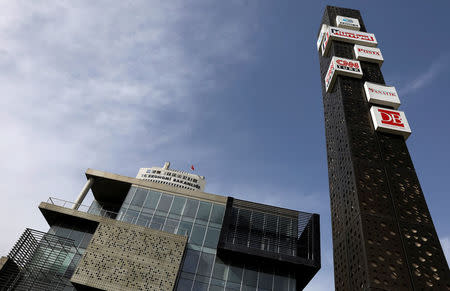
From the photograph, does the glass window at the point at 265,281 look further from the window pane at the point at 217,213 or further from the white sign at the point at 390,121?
the white sign at the point at 390,121

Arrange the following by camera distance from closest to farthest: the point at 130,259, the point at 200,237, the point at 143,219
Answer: the point at 130,259, the point at 200,237, the point at 143,219

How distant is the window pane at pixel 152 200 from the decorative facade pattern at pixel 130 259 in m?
2.90

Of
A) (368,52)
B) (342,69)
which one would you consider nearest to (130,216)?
(342,69)

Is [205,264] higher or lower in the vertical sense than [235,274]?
higher

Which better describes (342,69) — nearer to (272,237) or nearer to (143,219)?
(272,237)

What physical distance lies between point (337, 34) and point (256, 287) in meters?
28.1

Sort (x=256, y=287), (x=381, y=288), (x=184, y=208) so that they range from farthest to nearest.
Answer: (x=184, y=208) → (x=256, y=287) → (x=381, y=288)

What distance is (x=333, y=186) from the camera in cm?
2488

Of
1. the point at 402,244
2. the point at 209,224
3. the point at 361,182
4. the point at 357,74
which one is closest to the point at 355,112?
the point at 357,74

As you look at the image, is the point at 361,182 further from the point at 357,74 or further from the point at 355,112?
the point at 357,74

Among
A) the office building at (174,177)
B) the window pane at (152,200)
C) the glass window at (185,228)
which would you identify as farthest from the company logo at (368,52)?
the office building at (174,177)

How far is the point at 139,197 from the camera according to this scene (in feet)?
87.5

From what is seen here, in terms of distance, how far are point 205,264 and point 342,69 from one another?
22.2 meters

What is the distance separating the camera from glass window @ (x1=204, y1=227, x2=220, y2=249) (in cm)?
2398
